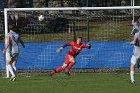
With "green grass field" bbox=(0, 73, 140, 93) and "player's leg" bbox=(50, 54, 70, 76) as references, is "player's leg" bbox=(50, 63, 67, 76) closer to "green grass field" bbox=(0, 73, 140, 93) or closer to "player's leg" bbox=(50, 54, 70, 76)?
"player's leg" bbox=(50, 54, 70, 76)

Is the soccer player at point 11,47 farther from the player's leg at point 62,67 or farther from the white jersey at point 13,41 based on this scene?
the player's leg at point 62,67

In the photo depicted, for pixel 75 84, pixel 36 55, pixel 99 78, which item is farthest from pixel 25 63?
pixel 75 84

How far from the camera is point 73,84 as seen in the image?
20.0m

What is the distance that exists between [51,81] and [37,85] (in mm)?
1498

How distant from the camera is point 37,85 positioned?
65.0 feet

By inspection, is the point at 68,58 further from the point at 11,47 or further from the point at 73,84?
the point at 73,84

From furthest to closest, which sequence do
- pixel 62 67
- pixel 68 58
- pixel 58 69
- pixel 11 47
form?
pixel 68 58 → pixel 62 67 → pixel 58 69 → pixel 11 47

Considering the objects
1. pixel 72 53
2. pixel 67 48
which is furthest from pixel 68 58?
pixel 67 48

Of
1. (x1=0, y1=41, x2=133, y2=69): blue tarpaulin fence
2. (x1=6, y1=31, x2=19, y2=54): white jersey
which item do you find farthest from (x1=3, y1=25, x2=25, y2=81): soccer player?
(x1=0, y1=41, x2=133, y2=69): blue tarpaulin fence

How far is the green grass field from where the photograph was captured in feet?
59.4

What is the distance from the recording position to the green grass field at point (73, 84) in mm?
18117

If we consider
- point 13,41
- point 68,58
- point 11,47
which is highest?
point 13,41

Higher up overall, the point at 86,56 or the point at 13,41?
the point at 13,41

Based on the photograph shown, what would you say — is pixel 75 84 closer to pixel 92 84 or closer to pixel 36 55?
pixel 92 84
